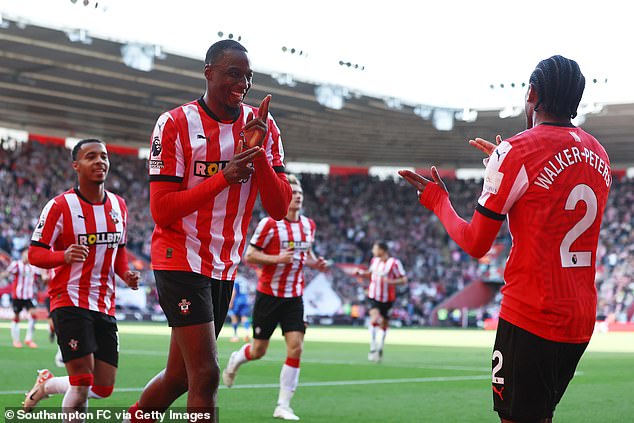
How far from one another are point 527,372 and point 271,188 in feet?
5.89

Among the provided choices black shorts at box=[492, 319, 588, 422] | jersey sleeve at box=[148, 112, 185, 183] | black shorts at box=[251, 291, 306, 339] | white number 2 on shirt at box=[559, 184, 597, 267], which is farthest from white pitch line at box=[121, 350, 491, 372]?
white number 2 on shirt at box=[559, 184, 597, 267]

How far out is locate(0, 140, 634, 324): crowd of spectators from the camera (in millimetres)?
37469

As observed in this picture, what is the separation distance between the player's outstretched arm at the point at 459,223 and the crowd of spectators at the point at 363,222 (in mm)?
31397

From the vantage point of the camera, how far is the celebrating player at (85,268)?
6.84 meters

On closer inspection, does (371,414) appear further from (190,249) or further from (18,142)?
(18,142)

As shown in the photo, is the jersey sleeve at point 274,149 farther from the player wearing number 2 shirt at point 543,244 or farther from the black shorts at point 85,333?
the black shorts at point 85,333

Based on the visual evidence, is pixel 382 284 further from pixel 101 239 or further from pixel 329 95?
pixel 329 95

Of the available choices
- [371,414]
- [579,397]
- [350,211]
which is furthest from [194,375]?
[350,211]

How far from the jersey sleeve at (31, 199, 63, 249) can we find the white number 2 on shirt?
14.3 feet

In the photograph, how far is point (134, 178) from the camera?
4256 centimetres

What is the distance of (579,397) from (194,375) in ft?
26.5

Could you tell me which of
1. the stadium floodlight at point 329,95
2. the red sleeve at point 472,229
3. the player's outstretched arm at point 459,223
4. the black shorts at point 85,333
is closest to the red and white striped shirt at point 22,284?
the black shorts at point 85,333

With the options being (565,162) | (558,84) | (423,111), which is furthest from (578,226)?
(423,111)

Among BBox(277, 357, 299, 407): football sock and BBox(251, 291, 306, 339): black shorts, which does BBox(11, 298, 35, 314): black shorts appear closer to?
BBox(251, 291, 306, 339): black shorts
